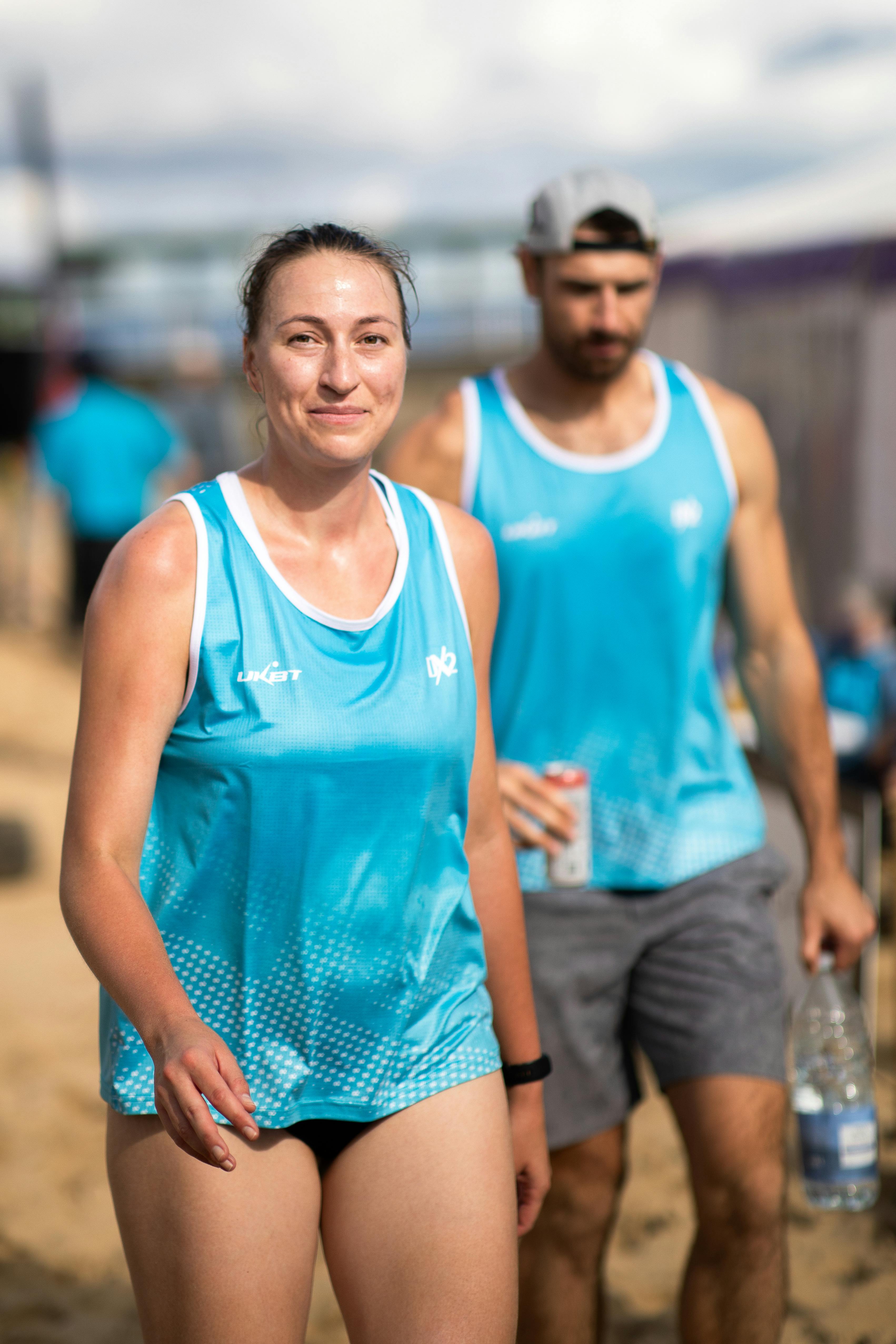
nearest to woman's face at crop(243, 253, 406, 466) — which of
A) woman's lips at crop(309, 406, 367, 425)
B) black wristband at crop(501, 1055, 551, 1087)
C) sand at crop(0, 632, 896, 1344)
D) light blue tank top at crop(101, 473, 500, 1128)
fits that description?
woman's lips at crop(309, 406, 367, 425)

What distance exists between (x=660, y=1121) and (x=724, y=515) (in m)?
2.64

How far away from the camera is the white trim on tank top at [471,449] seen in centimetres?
281

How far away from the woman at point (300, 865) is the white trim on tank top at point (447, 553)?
3cm

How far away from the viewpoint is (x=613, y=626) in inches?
110

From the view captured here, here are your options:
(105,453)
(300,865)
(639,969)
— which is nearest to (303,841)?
(300,865)

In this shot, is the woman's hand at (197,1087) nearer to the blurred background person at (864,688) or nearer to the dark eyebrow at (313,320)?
the dark eyebrow at (313,320)

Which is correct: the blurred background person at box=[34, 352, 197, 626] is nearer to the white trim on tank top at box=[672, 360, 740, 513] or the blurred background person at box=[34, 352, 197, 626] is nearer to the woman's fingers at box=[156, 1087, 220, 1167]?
the white trim on tank top at box=[672, 360, 740, 513]

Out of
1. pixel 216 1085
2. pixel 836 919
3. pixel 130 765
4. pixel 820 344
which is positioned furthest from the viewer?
pixel 820 344

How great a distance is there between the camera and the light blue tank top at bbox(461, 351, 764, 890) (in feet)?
9.12

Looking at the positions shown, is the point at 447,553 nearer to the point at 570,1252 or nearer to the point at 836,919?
the point at 836,919

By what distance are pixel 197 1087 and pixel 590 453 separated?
162cm

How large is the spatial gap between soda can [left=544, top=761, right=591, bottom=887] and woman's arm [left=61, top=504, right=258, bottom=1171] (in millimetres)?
1047

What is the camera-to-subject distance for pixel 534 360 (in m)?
2.99

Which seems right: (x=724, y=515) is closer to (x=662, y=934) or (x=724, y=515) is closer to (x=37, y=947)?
(x=662, y=934)
